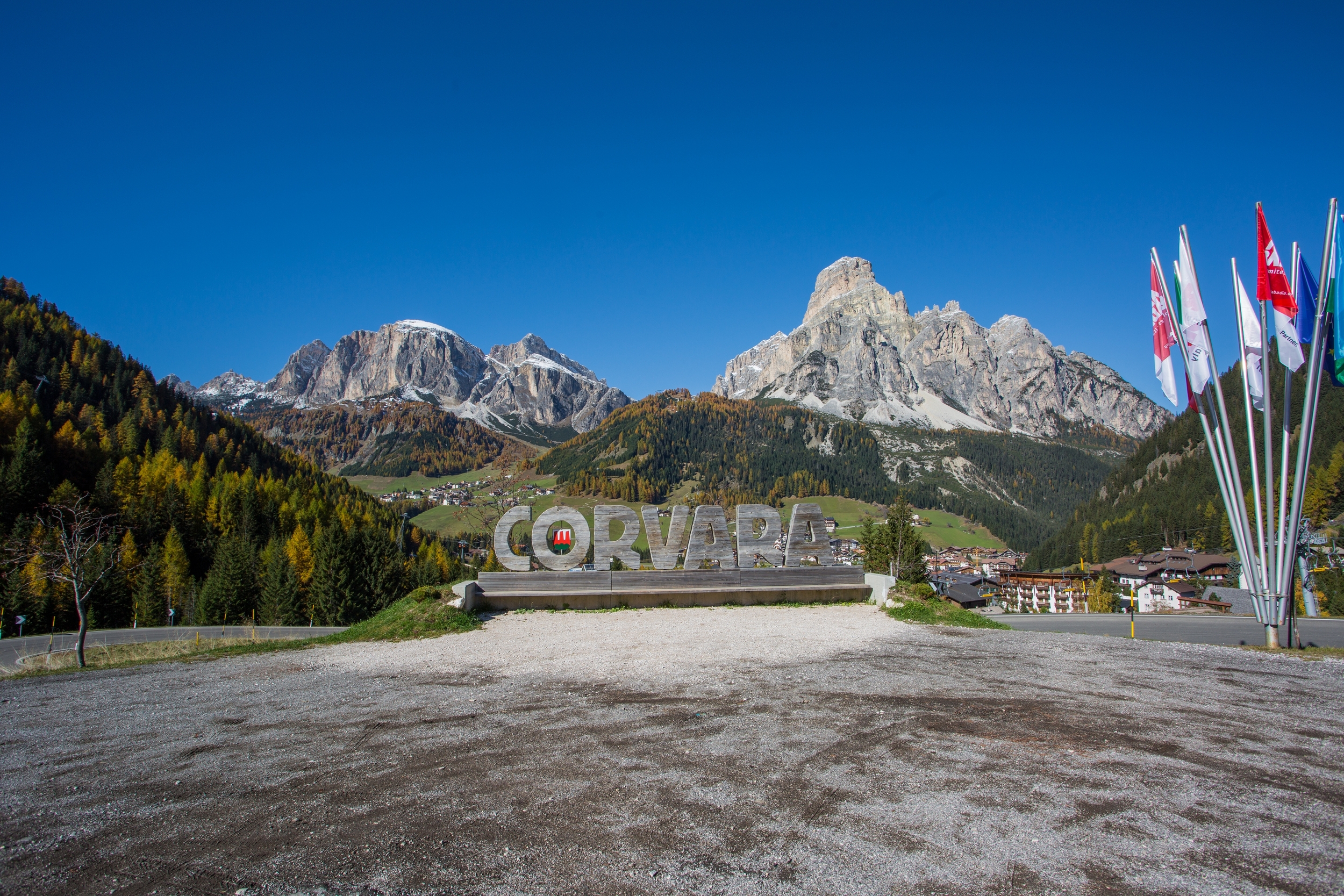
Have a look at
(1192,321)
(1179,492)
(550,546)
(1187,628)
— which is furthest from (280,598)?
(1179,492)

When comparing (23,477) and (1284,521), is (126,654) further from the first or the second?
(23,477)

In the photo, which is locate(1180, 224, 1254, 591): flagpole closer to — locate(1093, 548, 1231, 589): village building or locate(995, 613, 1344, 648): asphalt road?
locate(995, 613, 1344, 648): asphalt road

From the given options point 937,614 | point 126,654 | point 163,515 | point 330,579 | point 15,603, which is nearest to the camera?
point 937,614

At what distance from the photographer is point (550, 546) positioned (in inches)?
1049

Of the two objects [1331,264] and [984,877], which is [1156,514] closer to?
[1331,264]

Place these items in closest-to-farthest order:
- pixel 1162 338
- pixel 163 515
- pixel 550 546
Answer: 1. pixel 1162 338
2. pixel 550 546
3. pixel 163 515

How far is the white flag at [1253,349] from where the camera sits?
56.2 feet

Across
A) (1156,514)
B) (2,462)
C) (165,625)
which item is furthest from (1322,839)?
(1156,514)

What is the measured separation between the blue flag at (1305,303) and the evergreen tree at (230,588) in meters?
86.9

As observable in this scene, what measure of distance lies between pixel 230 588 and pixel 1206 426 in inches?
3332

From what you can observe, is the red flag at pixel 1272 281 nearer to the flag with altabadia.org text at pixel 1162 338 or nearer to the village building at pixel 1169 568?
the flag with altabadia.org text at pixel 1162 338

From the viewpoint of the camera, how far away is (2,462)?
82.0 metres

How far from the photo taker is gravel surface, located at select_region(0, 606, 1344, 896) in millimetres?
5102

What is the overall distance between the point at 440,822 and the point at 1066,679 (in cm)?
1132
